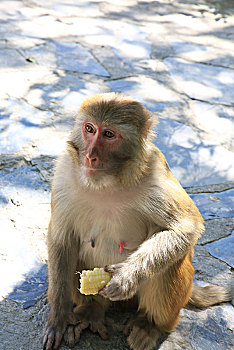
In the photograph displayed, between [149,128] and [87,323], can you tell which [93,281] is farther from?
[149,128]

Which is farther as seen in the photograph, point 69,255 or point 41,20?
point 41,20

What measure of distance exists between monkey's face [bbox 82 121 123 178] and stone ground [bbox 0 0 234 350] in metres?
1.14

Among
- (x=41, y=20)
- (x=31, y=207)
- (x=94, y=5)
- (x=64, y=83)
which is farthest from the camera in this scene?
(x=94, y=5)

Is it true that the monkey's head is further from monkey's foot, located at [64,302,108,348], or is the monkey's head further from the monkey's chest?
monkey's foot, located at [64,302,108,348]

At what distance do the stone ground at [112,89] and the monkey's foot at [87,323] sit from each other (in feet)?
0.17

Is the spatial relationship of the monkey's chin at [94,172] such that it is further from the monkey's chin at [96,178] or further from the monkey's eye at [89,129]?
the monkey's eye at [89,129]

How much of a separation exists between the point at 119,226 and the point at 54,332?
0.79 metres

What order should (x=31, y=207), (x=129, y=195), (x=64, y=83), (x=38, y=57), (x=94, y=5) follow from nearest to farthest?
(x=129, y=195) → (x=31, y=207) → (x=64, y=83) → (x=38, y=57) → (x=94, y=5)

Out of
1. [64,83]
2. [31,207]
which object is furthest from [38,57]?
[31,207]

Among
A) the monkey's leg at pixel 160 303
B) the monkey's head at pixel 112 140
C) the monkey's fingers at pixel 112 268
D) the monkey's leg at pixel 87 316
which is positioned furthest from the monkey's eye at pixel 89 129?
the monkey's leg at pixel 87 316

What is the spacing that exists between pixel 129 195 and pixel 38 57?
14.1ft

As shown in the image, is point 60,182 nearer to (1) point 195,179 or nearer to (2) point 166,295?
(2) point 166,295

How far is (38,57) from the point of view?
22.1 ft

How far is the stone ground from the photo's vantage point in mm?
3359
